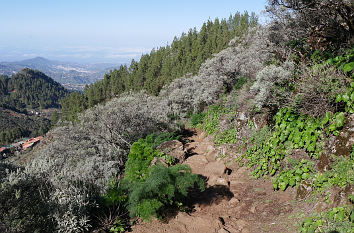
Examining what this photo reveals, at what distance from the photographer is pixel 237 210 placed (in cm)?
552

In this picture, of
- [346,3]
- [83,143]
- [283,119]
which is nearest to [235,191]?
[283,119]

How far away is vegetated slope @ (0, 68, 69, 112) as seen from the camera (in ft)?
482

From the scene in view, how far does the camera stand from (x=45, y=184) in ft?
16.4

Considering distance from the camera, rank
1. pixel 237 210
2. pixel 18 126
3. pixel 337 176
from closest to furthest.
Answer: pixel 337 176, pixel 237 210, pixel 18 126

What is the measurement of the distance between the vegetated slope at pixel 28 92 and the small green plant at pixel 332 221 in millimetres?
165020

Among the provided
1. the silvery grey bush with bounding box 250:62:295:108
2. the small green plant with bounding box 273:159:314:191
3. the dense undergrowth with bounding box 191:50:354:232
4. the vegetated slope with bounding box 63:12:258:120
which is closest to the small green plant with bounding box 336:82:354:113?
the dense undergrowth with bounding box 191:50:354:232

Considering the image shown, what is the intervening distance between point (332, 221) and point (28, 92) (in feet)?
622

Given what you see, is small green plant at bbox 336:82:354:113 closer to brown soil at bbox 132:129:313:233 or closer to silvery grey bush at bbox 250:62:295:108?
silvery grey bush at bbox 250:62:295:108

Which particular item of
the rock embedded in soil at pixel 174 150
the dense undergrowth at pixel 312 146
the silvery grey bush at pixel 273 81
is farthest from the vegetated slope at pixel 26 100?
the dense undergrowth at pixel 312 146

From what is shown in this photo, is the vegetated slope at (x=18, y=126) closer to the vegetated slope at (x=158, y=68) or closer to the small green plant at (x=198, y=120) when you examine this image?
the vegetated slope at (x=158, y=68)

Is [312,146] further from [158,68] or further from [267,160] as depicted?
[158,68]

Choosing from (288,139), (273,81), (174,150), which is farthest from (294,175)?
(174,150)

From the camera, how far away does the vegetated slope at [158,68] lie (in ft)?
165

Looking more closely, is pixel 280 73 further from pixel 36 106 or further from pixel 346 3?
pixel 36 106
